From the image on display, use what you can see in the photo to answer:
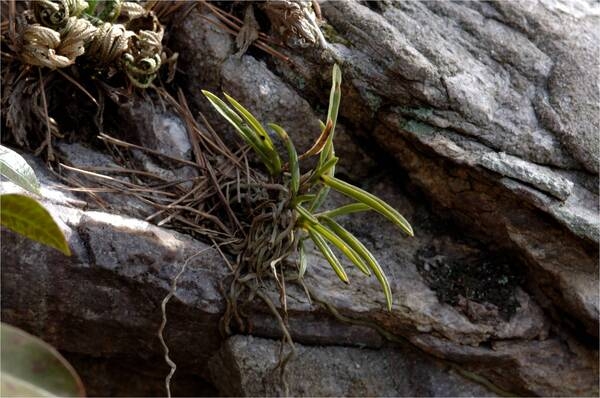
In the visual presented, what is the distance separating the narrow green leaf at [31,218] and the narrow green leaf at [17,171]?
31 centimetres

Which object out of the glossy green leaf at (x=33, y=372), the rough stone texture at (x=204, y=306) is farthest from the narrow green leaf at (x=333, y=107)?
the glossy green leaf at (x=33, y=372)

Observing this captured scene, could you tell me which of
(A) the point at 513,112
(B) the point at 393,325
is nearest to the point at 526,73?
(A) the point at 513,112

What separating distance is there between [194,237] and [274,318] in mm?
268

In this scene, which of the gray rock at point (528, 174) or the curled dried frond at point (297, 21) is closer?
the gray rock at point (528, 174)

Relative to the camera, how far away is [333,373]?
5.79 feet

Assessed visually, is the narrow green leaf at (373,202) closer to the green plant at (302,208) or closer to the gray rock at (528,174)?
the green plant at (302,208)

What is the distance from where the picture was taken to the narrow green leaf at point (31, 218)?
2.94 ft

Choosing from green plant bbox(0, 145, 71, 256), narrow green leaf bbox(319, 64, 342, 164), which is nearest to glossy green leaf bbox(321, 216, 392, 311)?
narrow green leaf bbox(319, 64, 342, 164)

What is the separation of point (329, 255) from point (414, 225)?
16.9 inches

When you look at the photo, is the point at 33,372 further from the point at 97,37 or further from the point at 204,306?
the point at 97,37

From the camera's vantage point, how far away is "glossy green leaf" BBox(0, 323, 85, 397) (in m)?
0.77

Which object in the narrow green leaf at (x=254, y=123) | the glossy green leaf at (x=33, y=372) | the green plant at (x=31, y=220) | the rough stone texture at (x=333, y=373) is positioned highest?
the green plant at (x=31, y=220)

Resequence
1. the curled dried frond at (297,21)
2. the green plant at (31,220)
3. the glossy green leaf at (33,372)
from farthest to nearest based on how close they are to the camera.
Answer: the curled dried frond at (297,21)
the green plant at (31,220)
the glossy green leaf at (33,372)

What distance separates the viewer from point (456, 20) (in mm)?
1941
